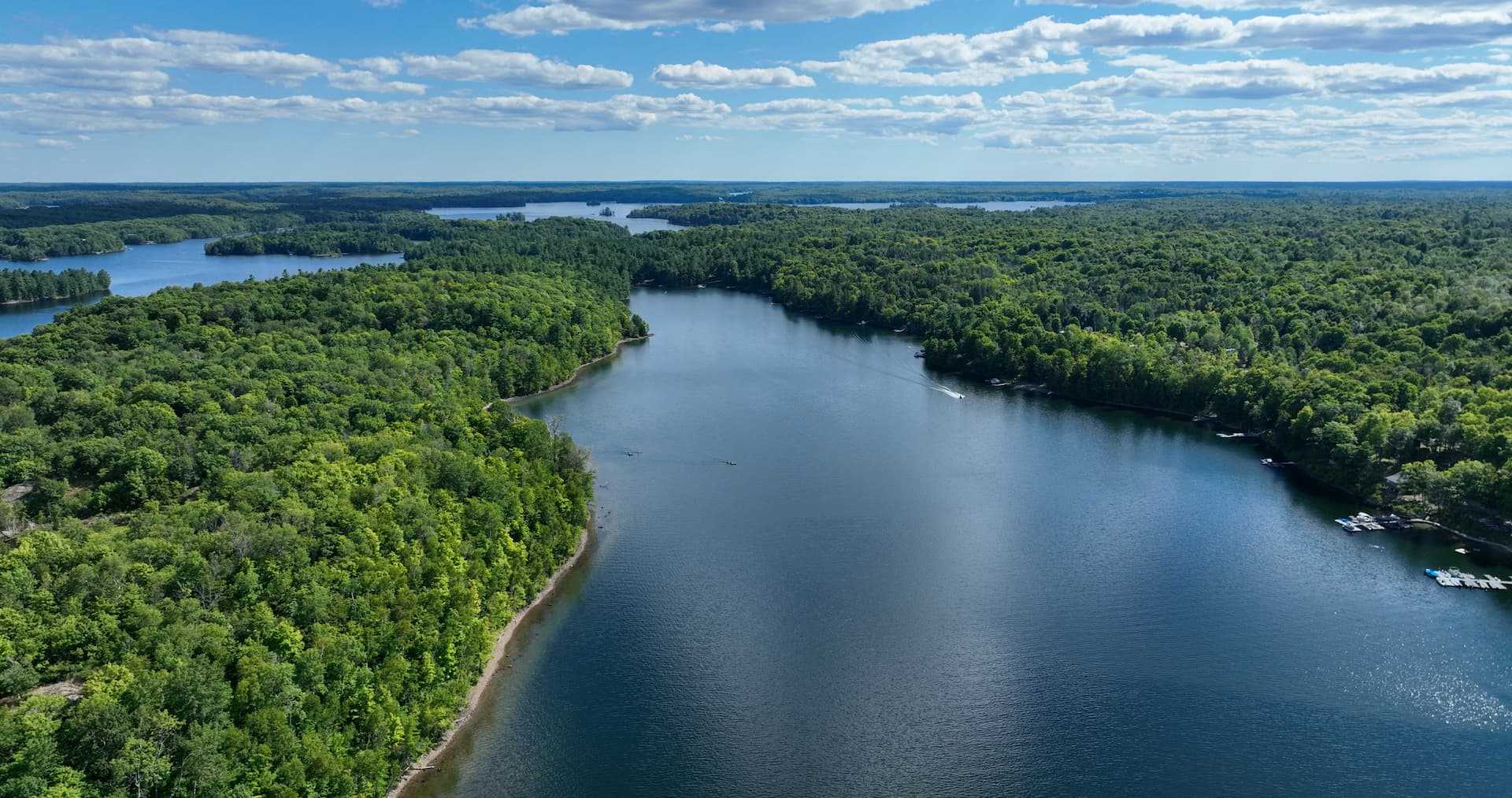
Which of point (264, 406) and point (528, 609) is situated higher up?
point (264, 406)

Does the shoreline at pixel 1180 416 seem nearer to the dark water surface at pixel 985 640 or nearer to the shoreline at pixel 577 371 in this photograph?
the dark water surface at pixel 985 640

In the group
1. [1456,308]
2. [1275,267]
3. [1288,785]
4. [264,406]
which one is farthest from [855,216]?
[1288,785]

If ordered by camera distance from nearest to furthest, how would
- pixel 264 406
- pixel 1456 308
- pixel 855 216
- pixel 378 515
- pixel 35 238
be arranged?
pixel 378 515
pixel 264 406
pixel 1456 308
pixel 35 238
pixel 855 216

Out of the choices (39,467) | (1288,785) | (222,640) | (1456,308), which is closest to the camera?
Result: (222,640)

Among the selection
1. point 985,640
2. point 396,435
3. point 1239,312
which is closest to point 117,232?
point 396,435

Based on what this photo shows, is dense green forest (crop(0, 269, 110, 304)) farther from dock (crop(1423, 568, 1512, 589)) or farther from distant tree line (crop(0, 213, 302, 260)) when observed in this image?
dock (crop(1423, 568, 1512, 589))

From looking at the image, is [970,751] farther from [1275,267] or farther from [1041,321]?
[1275,267]

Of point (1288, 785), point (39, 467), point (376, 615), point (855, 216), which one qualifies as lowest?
point (1288, 785)
